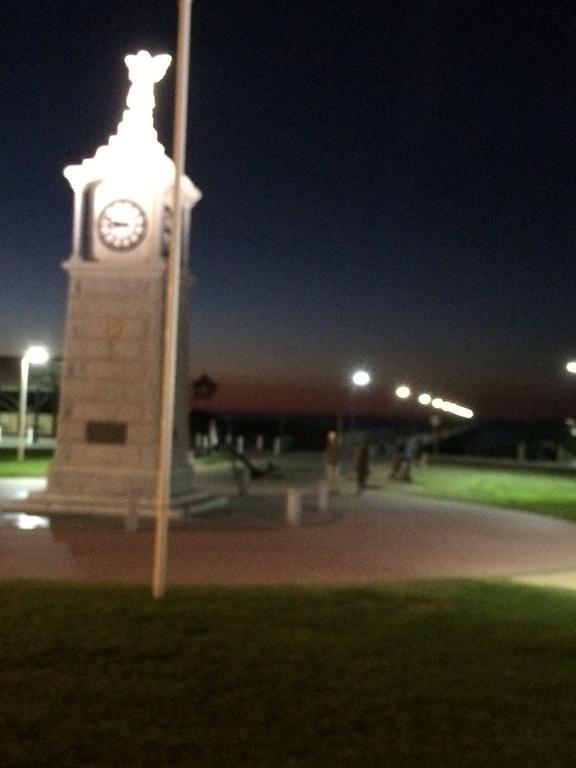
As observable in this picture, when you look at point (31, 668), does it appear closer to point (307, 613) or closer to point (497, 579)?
point (307, 613)

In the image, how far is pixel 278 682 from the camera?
26.3ft

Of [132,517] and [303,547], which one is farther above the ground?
[132,517]

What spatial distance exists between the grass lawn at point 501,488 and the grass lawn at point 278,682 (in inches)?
619

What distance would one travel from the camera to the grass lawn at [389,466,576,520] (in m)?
29.3

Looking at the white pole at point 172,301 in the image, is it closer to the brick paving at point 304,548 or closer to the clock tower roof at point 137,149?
the brick paving at point 304,548

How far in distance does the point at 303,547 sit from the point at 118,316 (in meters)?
7.89

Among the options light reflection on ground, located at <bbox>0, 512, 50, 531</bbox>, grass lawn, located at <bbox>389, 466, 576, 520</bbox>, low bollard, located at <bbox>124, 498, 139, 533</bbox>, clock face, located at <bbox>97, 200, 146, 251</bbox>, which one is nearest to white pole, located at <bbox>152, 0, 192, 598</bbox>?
low bollard, located at <bbox>124, 498, 139, 533</bbox>

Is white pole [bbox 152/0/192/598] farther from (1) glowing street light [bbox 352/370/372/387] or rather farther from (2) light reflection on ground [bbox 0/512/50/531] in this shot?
(1) glowing street light [bbox 352/370/372/387]

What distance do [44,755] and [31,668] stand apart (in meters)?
1.92

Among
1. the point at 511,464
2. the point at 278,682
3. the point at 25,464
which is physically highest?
the point at 511,464

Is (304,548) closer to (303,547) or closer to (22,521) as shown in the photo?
(303,547)

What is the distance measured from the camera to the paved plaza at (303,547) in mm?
15023


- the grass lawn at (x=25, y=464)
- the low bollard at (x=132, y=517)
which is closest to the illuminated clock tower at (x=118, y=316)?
the low bollard at (x=132, y=517)

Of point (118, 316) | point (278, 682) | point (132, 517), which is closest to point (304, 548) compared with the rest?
point (132, 517)
